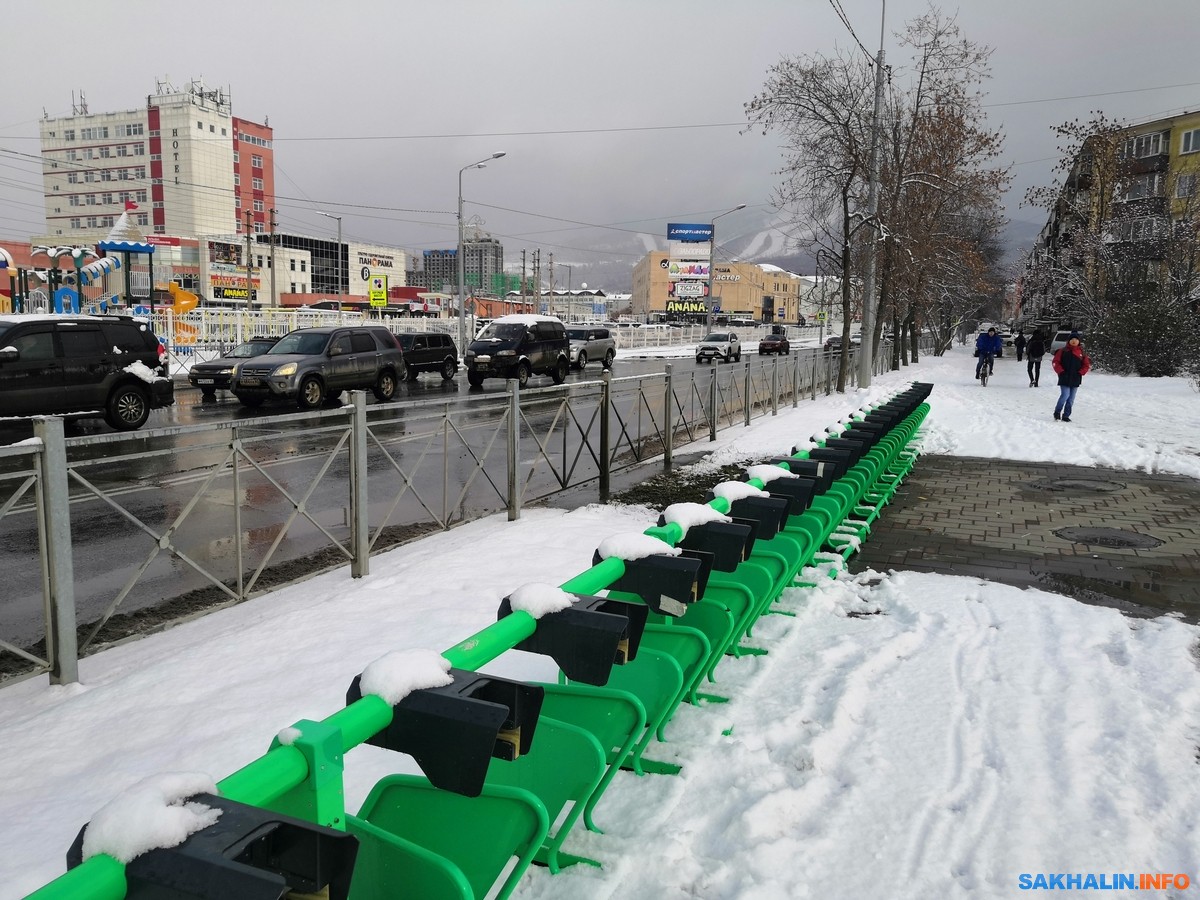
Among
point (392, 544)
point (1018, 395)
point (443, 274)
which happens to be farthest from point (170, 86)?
point (392, 544)

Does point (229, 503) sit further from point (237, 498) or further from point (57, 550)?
point (57, 550)

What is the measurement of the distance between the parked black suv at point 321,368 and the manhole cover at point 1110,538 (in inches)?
586

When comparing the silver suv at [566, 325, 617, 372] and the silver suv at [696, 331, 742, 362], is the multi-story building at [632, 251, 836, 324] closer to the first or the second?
the silver suv at [696, 331, 742, 362]

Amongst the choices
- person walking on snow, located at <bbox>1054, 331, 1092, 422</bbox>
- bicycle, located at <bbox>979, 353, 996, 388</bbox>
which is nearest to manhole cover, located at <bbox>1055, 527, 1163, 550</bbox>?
person walking on snow, located at <bbox>1054, 331, 1092, 422</bbox>

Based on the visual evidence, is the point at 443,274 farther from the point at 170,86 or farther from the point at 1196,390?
the point at 1196,390

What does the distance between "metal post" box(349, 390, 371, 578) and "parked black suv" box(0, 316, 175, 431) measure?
10.3 metres

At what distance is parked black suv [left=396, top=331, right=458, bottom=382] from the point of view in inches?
1044

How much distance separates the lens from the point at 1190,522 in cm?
793

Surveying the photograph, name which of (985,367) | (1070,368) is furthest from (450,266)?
(1070,368)

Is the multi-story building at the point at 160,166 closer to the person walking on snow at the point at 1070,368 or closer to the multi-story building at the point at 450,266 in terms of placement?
the multi-story building at the point at 450,266

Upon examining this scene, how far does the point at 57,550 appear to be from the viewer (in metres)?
3.98

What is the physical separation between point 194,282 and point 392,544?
90250 mm

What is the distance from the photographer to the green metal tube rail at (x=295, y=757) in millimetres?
1193

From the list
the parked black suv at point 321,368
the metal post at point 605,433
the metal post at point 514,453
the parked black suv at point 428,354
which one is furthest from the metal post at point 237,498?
the parked black suv at point 428,354
